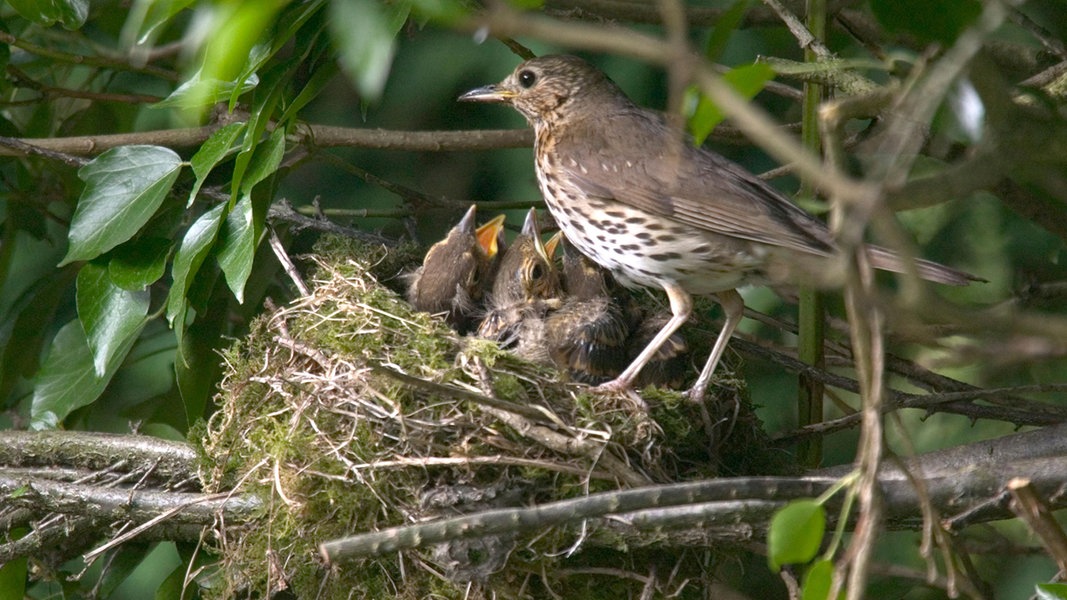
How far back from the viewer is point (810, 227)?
3502mm

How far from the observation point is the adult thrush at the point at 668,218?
3.51 metres

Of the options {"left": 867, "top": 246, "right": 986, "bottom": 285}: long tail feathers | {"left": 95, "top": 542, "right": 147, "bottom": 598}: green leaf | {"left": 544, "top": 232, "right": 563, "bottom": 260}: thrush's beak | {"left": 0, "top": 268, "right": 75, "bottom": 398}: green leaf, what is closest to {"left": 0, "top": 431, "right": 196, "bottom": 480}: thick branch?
{"left": 95, "top": 542, "right": 147, "bottom": 598}: green leaf

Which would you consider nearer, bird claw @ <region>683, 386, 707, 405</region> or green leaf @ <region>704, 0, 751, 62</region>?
green leaf @ <region>704, 0, 751, 62</region>

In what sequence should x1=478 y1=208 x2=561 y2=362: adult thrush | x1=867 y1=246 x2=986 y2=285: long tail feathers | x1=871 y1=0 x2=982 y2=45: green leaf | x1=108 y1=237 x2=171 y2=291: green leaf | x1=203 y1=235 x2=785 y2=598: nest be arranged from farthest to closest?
x1=478 y1=208 x2=561 y2=362: adult thrush, x1=108 y1=237 x2=171 y2=291: green leaf, x1=867 y1=246 x2=986 y2=285: long tail feathers, x1=203 y1=235 x2=785 y2=598: nest, x1=871 y1=0 x2=982 y2=45: green leaf

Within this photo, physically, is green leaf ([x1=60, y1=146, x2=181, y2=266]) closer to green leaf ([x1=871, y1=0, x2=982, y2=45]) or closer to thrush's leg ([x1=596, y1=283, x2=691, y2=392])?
thrush's leg ([x1=596, y1=283, x2=691, y2=392])

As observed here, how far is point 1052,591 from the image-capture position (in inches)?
81.7

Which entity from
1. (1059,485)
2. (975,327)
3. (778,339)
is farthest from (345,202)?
(975,327)

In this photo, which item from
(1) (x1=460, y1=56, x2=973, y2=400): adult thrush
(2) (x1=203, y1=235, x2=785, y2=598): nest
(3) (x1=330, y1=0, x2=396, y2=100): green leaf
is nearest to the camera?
(3) (x1=330, y1=0, x2=396, y2=100): green leaf

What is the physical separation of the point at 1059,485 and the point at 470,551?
127cm

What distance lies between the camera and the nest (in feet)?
9.39

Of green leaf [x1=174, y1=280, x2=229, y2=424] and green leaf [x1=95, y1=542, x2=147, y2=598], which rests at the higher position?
green leaf [x1=174, y1=280, x2=229, y2=424]

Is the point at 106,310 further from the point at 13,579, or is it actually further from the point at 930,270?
the point at 930,270

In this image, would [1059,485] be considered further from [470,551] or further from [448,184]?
[448,184]

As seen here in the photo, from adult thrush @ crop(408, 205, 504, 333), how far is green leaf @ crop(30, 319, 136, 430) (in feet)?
3.17
